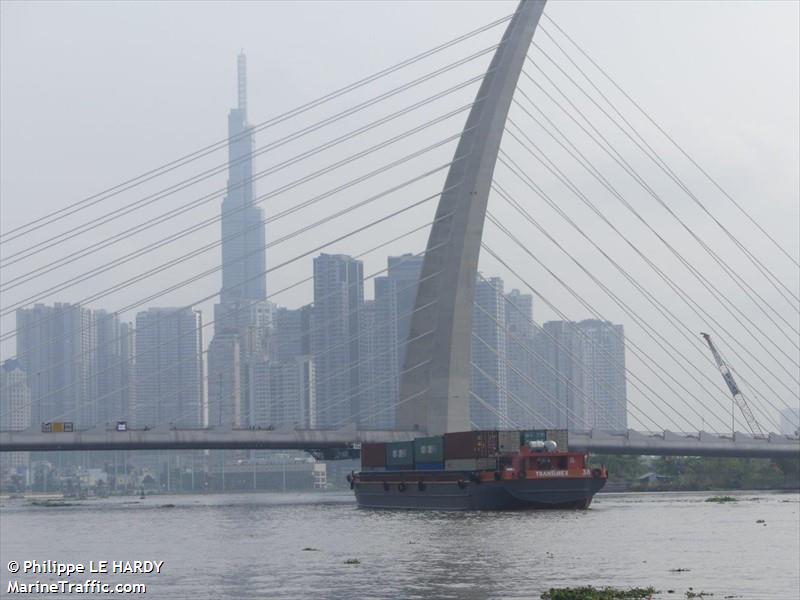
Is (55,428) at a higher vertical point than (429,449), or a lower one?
higher

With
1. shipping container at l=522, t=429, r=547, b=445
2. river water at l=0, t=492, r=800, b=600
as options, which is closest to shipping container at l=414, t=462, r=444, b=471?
river water at l=0, t=492, r=800, b=600

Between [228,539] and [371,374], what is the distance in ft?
384

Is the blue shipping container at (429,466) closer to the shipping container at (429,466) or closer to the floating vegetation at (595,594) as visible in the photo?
the shipping container at (429,466)

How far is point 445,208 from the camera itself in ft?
242

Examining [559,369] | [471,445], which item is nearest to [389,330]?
[559,369]

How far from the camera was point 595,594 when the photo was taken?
29.3 metres

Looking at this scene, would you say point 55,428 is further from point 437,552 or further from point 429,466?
point 437,552

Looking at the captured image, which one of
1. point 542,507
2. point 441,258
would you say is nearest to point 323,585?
point 542,507

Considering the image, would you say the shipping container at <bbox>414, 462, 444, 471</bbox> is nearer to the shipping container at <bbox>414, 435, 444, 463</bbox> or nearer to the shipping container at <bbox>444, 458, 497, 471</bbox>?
the shipping container at <bbox>414, 435, 444, 463</bbox>

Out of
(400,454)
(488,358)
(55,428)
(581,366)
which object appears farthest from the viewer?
(488,358)

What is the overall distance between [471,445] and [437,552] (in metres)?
26.6

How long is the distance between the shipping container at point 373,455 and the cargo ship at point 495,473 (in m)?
3.22

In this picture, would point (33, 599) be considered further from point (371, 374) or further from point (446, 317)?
point (371, 374)

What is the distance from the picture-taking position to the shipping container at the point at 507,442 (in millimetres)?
70438
